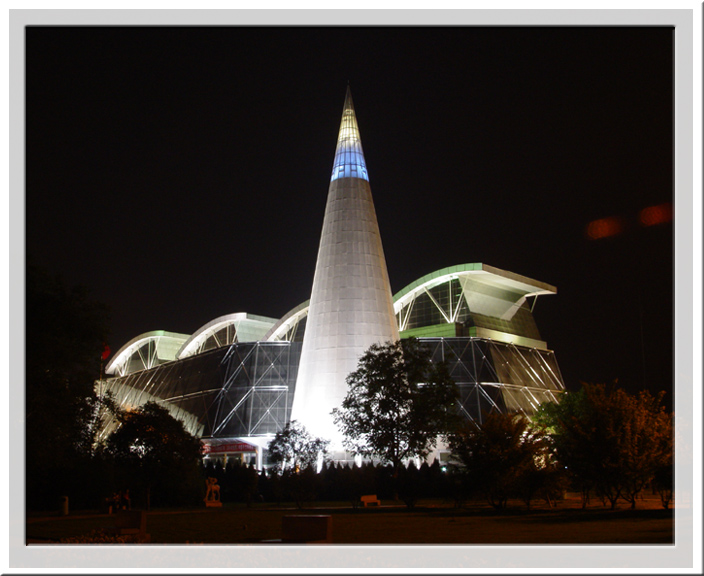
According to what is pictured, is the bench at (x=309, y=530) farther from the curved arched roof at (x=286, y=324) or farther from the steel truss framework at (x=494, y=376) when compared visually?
the curved arched roof at (x=286, y=324)

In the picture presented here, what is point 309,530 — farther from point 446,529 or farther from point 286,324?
point 286,324

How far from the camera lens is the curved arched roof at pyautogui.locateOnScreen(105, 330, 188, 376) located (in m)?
91.6

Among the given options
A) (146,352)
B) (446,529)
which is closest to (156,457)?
(446,529)

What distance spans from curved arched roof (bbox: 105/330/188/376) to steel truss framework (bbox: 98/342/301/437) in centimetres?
2036

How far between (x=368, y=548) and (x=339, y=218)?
119 ft

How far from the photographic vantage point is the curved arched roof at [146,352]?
9162 cm

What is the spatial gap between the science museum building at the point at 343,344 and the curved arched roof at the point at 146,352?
6.60m

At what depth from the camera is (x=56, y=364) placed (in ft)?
76.6

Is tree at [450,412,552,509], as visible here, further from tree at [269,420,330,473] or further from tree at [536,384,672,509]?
tree at [269,420,330,473]

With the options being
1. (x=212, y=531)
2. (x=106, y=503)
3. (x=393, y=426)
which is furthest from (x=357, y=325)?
(x=212, y=531)

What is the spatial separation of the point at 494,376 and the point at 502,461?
34.7 m

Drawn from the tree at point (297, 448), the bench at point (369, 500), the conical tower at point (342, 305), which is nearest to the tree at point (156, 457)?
the tree at point (297, 448)

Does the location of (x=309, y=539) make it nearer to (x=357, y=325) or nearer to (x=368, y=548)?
(x=368, y=548)

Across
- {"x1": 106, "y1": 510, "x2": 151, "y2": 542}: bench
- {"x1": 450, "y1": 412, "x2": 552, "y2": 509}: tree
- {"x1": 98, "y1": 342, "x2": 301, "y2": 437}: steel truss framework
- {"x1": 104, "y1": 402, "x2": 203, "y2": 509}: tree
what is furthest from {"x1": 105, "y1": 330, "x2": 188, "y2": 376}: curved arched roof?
{"x1": 106, "y1": 510, "x2": 151, "y2": 542}: bench
